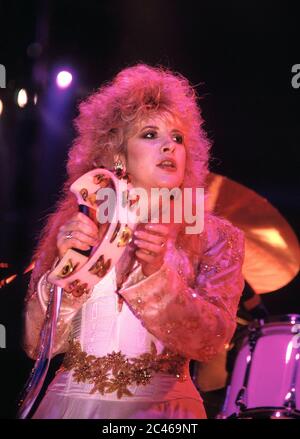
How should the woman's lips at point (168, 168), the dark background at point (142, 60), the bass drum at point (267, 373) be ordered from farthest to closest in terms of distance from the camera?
the dark background at point (142, 60) → the bass drum at point (267, 373) → the woman's lips at point (168, 168)

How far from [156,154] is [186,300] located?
0.39m

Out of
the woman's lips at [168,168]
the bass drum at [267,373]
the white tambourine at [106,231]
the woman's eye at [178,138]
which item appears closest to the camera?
the white tambourine at [106,231]

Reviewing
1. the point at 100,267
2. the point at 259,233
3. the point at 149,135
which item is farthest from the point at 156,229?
the point at 259,233

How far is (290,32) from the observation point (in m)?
2.83

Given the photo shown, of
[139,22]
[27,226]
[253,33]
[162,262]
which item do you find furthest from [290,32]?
[162,262]

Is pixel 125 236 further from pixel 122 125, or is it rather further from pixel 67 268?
pixel 122 125

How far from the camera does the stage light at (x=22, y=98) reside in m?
2.88

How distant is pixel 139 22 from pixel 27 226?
3.47ft

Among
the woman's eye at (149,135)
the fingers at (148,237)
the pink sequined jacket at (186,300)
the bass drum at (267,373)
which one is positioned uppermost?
the woman's eye at (149,135)

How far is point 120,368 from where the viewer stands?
143cm

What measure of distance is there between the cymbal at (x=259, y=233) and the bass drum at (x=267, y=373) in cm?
32

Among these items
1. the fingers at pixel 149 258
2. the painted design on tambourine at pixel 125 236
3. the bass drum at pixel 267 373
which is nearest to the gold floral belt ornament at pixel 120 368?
the fingers at pixel 149 258

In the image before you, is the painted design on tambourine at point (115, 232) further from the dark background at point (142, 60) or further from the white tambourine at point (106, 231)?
the dark background at point (142, 60)
